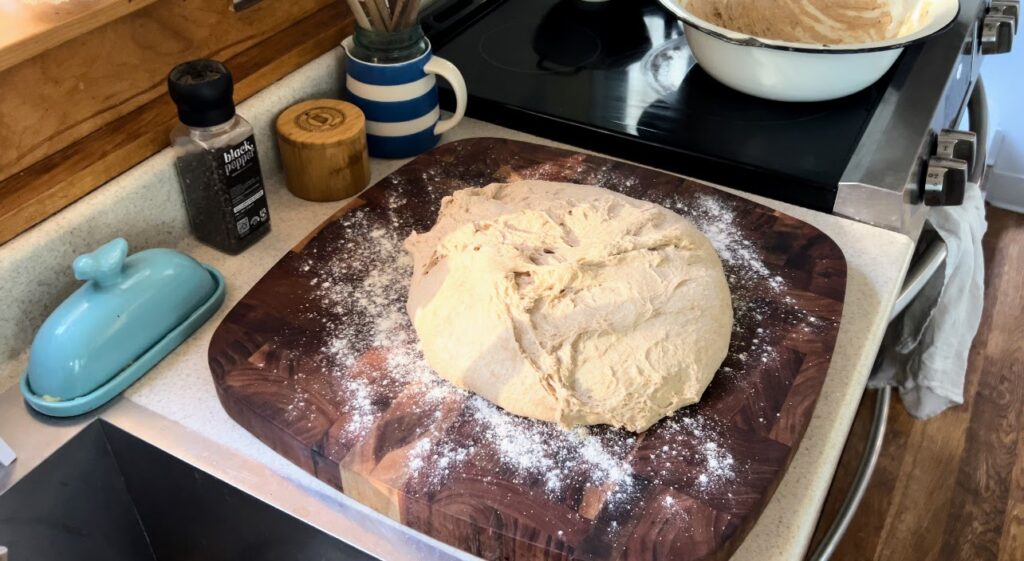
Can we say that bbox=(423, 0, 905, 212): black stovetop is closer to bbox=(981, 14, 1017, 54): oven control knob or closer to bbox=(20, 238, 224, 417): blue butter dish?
bbox=(981, 14, 1017, 54): oven control knob

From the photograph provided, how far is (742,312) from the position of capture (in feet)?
2.63

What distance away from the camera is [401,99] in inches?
39.3

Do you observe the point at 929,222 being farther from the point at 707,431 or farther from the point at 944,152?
the point at 707,431

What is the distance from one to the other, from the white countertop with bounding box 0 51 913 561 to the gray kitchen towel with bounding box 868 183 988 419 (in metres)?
0.29

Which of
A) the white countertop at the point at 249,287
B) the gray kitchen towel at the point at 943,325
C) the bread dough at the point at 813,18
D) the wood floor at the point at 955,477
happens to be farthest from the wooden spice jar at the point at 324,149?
the wood floor at the point at 955,477

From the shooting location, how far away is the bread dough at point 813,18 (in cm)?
115

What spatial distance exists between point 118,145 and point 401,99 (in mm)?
317

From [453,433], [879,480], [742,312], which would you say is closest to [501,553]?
[453,433]

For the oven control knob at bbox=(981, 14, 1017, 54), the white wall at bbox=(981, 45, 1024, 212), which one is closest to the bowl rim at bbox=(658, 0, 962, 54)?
the oven control knob at bbox=(981, 14, 1017, 54)

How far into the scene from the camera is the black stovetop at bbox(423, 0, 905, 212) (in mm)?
990

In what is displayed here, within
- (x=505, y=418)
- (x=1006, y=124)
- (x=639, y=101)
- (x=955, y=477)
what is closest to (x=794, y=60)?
(x=639, y=101)

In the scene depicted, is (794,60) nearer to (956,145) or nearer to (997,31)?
(956,145)

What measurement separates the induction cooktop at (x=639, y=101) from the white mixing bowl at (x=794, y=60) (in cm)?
3

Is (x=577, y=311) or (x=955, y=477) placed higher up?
(x=577, y=311)
